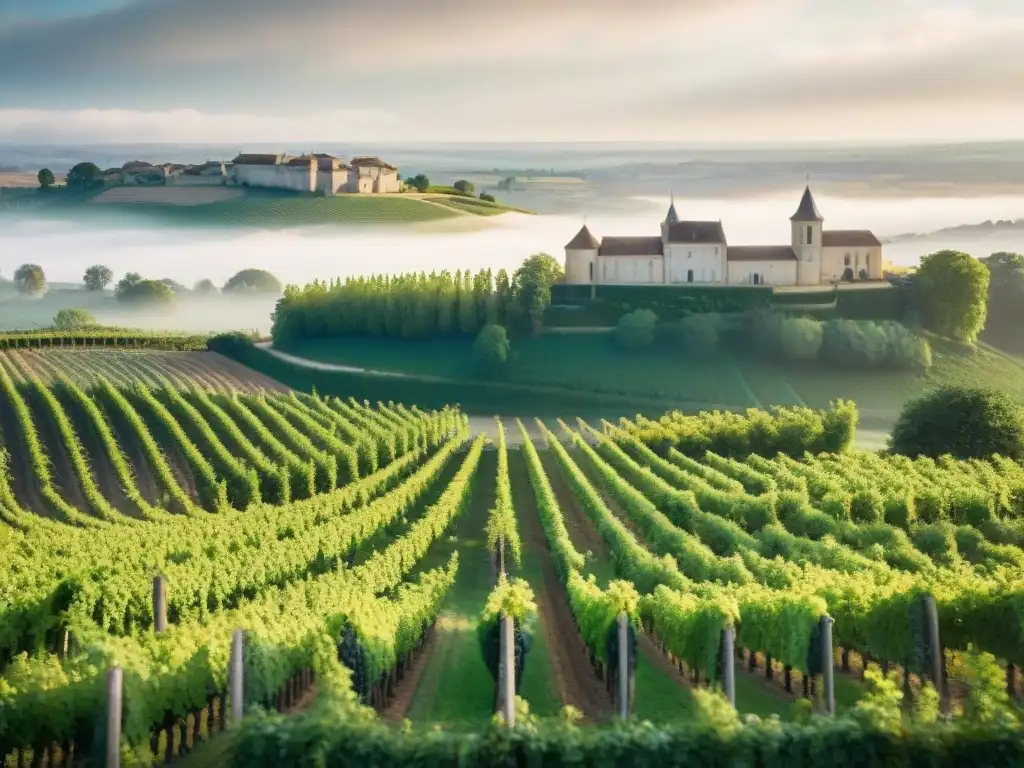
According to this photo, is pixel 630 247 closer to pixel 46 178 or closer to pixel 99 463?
pixel 46 178

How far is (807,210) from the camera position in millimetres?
41562

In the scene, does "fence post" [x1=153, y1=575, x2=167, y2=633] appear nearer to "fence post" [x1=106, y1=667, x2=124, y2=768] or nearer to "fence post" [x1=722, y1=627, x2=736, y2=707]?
"fence post" [x1=106, y1=667, x2=124, y2=768]

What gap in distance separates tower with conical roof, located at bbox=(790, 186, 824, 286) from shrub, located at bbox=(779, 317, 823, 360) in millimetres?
5352

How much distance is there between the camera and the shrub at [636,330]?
120 feet

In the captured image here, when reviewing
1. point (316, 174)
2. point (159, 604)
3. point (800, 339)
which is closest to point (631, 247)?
point (800, 339)

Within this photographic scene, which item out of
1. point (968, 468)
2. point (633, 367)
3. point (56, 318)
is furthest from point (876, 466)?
point (56, 318)

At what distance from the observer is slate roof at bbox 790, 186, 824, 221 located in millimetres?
41406

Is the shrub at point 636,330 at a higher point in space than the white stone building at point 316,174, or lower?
lower

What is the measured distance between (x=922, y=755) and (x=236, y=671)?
13.2ft

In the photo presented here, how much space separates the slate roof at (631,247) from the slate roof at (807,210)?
4753mm

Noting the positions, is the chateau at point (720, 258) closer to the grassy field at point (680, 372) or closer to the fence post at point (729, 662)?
the grassy field at point (680, 372)

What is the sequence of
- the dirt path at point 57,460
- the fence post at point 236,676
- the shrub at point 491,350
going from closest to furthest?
the fence post at point 236,676
the dirt path at point 57,460
the shrub at point 491,350

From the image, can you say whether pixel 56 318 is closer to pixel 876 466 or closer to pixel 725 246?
pixel 725 246

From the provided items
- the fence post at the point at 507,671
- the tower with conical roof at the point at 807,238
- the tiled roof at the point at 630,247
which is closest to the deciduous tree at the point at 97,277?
the tiled roof at the point at 630,247
